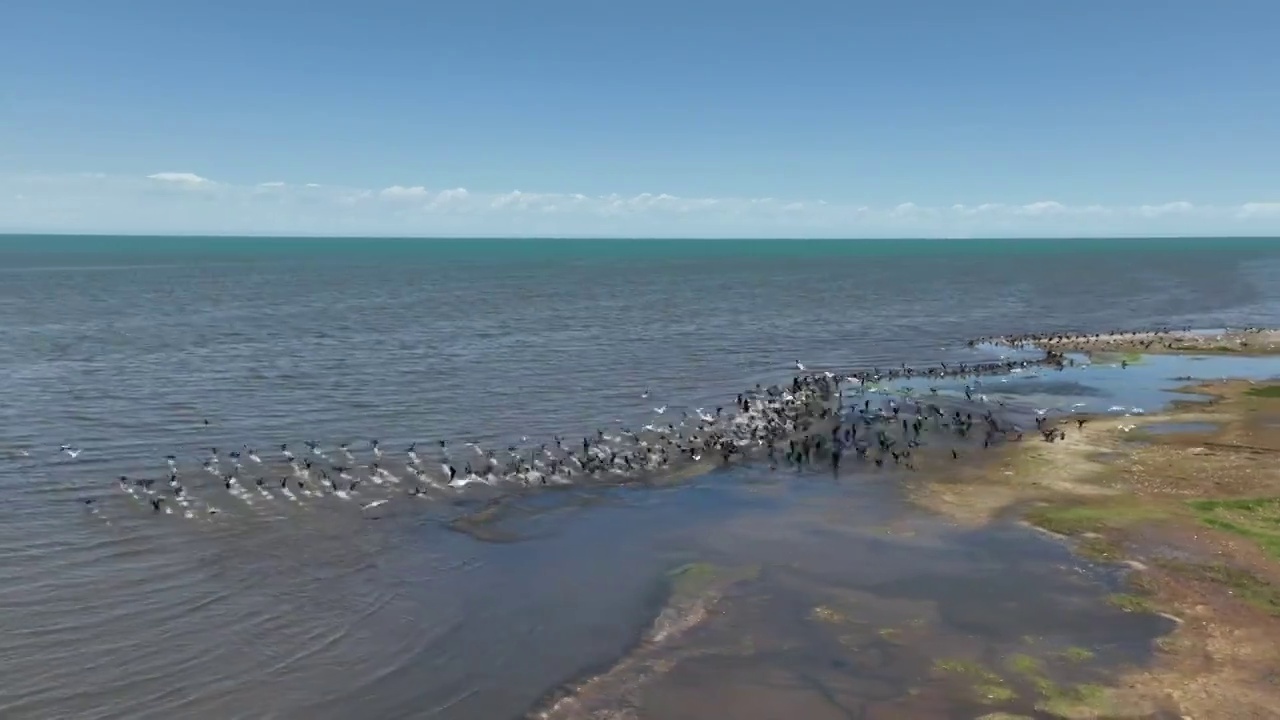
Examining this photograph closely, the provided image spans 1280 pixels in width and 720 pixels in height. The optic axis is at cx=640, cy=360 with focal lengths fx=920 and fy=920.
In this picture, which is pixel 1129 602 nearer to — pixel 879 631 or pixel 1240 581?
pixel 1240 581

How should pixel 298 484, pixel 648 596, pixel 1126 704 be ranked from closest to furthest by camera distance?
pixel 1126 704, pixel 648 596, pixel 298 484

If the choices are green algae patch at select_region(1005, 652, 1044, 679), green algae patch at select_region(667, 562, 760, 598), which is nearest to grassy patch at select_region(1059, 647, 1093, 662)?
green algae patch at select_region(1005, 652, 1044, 679)

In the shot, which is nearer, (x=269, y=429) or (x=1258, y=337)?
(x=269, y=429)

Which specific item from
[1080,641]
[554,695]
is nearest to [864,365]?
[1080,641]

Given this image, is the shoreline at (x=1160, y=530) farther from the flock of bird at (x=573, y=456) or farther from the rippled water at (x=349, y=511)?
the flock of bird at (x=573, y=456)

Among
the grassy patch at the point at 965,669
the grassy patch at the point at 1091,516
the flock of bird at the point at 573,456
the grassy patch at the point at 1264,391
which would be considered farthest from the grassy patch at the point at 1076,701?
the grassy patch at the point at 1264,391

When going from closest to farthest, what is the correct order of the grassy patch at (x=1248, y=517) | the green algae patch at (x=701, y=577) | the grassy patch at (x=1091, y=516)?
the green algae patch at (x=701, y=577) < the grassy patch at (x=1248, y=517) < the grassy patch at (x=1091, y=516)

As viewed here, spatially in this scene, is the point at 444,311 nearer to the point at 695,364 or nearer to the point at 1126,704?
the point at 695,364
